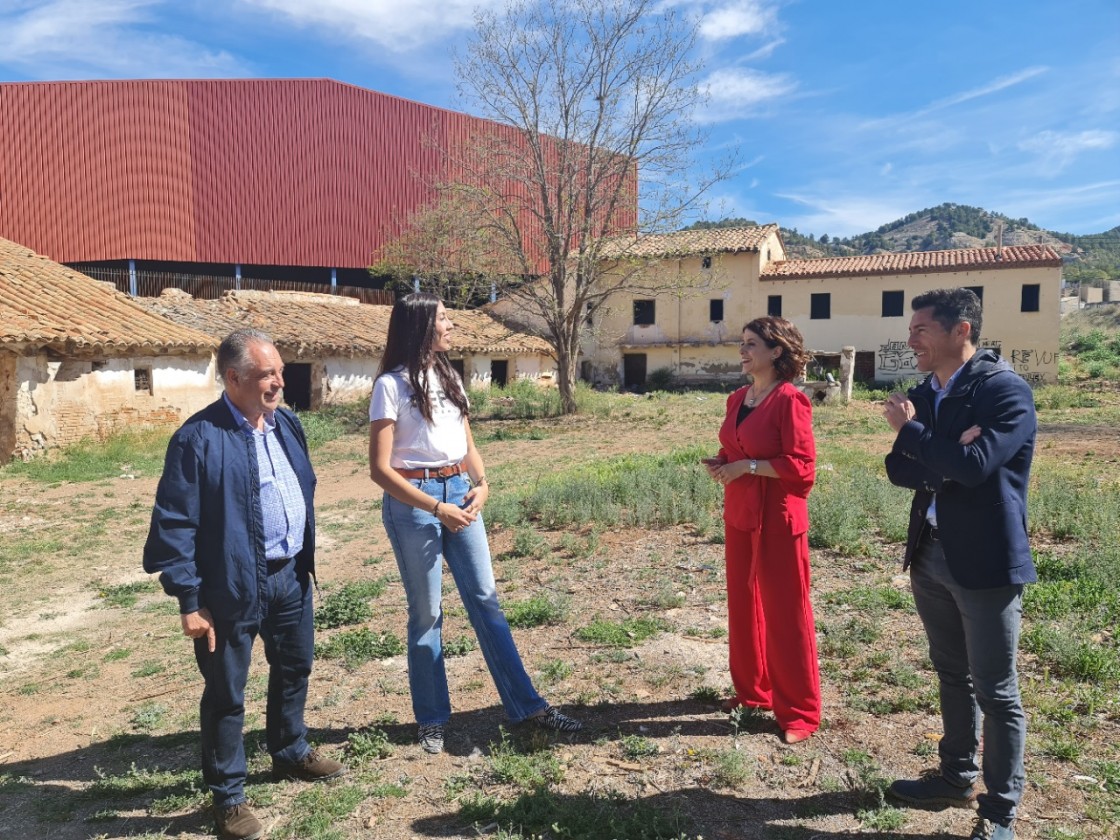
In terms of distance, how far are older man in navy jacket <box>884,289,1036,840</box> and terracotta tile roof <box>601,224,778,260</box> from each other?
17174 millimetres

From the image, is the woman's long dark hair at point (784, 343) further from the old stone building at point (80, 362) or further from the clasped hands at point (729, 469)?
the old stone building at point (80, 362)

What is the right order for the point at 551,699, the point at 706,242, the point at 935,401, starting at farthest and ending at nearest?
the point at 706,242, the point at 551,699, the point at 935,401

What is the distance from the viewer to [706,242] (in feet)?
83.5

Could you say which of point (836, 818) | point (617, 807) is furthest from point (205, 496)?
point (836, 818)

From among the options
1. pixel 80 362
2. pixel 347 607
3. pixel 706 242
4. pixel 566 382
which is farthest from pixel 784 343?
pixel 706 242

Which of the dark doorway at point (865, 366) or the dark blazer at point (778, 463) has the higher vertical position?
the dark doorway at point (865, 366)

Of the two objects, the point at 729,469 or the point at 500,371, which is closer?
the point at 729,469

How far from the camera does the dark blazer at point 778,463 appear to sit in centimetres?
308

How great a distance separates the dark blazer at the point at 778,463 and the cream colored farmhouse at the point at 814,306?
68.8 feet

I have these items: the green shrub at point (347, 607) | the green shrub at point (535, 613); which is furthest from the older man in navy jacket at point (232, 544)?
the green shrub at point (347, 607)

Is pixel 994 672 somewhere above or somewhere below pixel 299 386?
below

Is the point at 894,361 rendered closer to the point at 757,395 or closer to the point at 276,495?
the point at 757,395

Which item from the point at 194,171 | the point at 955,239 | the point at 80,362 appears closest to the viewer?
the point at 80,362

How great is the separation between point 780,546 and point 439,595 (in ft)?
4.76
